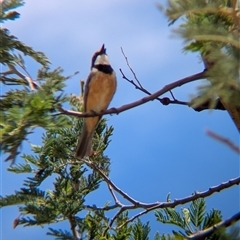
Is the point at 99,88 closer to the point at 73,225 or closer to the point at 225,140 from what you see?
the point at 73,225

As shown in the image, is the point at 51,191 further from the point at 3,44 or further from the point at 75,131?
the point at 3,44

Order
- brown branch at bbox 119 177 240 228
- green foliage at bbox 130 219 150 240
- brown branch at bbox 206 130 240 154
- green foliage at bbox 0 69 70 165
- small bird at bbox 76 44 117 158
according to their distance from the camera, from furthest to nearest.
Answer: small bird at bbox 76 44 117 158 → green foliage at bbox 130 219 150 240 → brown branch at bbox 119 177 240 228 → green foliage at bbox 0 69 70 165 → brown branch at bbox 206 130 240 154

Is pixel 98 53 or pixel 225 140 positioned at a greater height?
pixel 98 53

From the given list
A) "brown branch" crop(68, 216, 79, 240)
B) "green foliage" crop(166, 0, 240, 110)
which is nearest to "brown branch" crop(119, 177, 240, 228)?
"brown branch" crop(68, 216, 79, 240)

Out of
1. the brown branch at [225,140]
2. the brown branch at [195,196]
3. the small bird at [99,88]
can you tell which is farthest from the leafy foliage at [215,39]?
the small bird at [99,88]

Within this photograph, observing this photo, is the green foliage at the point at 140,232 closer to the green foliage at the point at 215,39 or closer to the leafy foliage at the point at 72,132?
the leafy foliage at the point at 72,132

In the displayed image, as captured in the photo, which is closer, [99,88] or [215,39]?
[215,39]

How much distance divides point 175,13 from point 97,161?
5.96ft

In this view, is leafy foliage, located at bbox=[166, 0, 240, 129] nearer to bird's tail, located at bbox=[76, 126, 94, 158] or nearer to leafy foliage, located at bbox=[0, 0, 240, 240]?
leafy foliage, located at bbox=[0, 0, 240, 240]

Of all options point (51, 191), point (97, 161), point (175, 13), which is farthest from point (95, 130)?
point (175, 13)

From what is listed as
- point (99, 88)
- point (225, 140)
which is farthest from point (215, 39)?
point (99, 88)

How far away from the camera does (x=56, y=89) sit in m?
1.66

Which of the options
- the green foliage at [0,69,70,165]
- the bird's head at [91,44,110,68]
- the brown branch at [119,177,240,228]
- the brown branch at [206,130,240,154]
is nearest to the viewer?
the brown branch at [206,130,240,154]

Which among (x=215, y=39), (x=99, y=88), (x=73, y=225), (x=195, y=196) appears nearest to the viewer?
(x=215, y=39)
